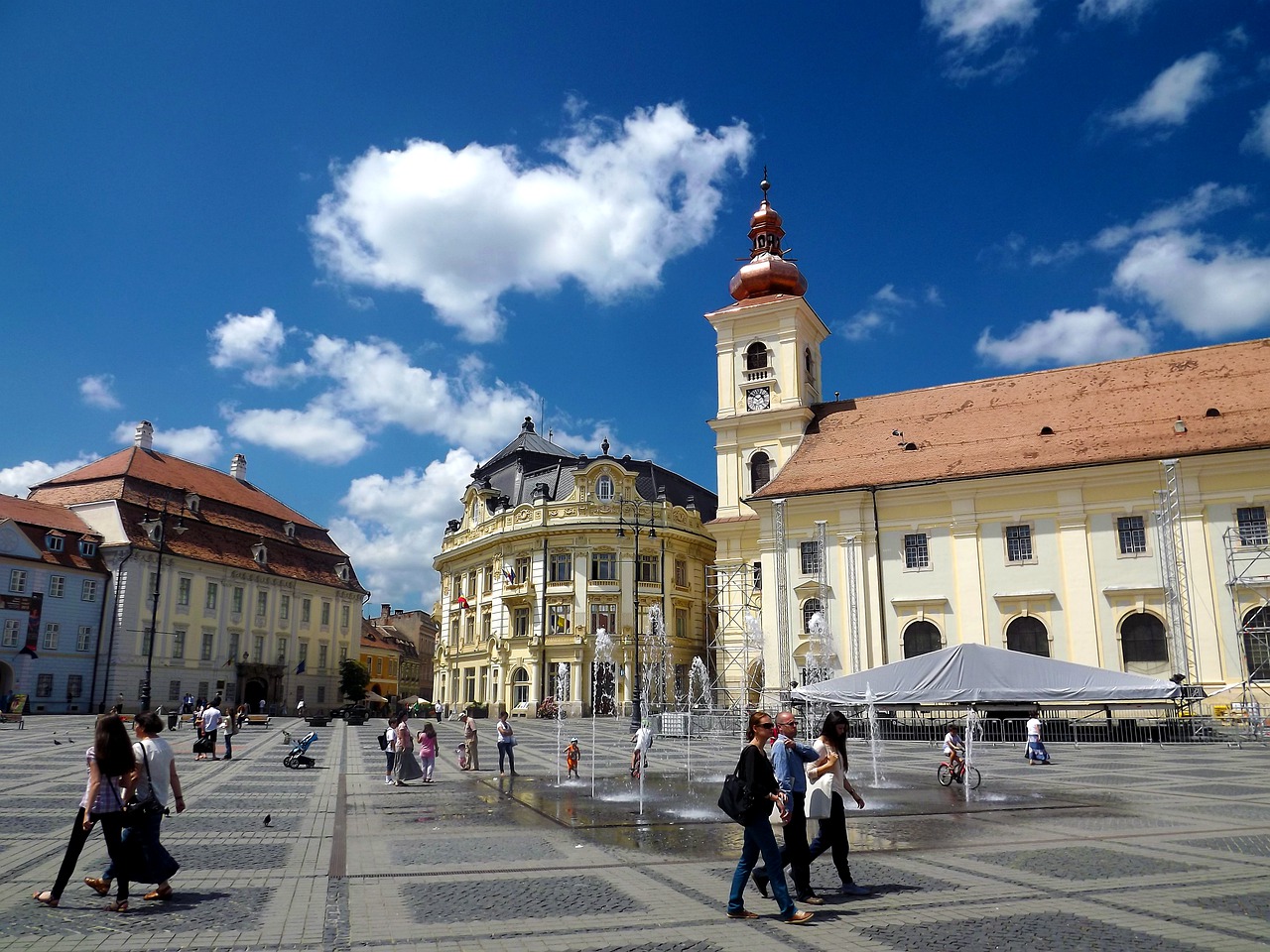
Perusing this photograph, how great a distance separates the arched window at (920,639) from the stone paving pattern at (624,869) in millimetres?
21187

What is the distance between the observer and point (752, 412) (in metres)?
48.8

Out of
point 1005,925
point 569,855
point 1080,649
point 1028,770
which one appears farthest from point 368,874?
point 1080,649

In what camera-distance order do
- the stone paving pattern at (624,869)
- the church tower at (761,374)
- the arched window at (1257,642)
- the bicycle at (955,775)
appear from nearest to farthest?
the stone paving pattern at (624,869) → the bicycle at (955,775) → the arched window at (1257,642) → the church tower at (761,374)

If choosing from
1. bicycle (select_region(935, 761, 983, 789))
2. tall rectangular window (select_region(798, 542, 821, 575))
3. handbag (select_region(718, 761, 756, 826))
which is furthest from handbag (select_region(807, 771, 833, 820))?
tall rectangular window (select_region(798, 542, 821, 575))

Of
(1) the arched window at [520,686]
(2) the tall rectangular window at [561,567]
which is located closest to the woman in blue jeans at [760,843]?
(2) the tall rectangular window at [561,567]

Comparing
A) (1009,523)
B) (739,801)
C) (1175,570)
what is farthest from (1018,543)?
(739,801)

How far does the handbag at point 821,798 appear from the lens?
329 inches

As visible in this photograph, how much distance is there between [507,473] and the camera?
65.3 m

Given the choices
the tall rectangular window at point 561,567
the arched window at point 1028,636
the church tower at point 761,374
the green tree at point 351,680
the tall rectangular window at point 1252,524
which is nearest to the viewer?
the tall rectangular window at point 1252,524

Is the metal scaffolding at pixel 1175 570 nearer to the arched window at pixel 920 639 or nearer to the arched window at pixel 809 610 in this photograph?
the arched window at pixel 920 639

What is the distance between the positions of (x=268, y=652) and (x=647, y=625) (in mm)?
24951

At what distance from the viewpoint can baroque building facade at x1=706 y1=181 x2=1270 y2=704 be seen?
35062 millimetres

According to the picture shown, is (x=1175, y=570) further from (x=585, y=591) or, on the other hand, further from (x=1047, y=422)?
(x=585, y=591)

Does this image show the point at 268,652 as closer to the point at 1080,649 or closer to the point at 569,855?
the point at 1080,649
